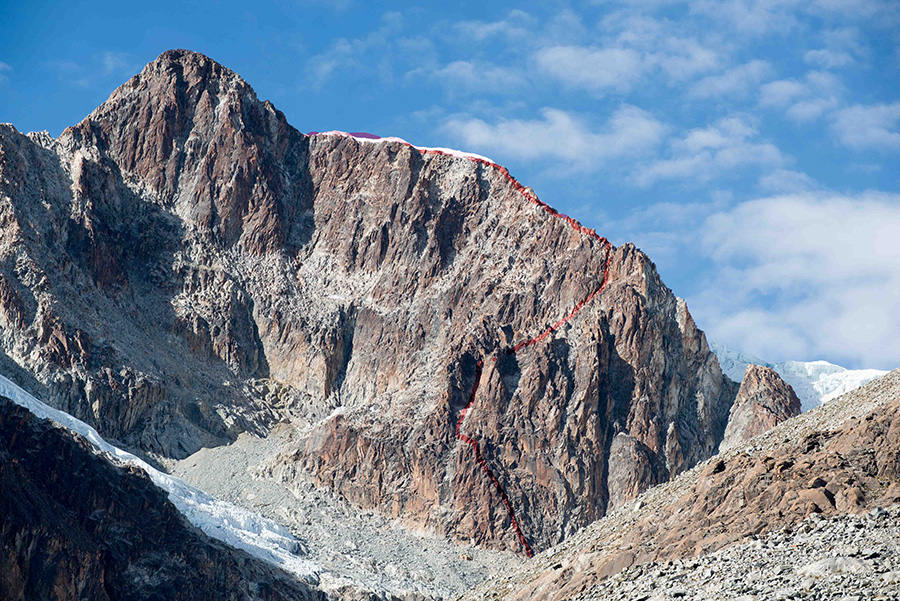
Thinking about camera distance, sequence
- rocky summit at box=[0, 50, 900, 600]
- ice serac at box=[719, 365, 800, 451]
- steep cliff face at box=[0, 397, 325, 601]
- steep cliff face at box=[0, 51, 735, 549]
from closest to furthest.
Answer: steep cliff face at box=[0, 397, 325, 601]
rocky summit at box=[0, 50, 900, 600]
steep cliff face at box=[0, 51, 735, 549]
ice serac at box=[719, 365, 800, 451]

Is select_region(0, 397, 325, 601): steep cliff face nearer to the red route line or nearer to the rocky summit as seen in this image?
the rocky summit

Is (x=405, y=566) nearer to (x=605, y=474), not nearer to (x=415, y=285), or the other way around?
(x=605, y=474)

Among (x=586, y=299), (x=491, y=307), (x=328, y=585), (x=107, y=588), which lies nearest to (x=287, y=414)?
(x=491, y=307)

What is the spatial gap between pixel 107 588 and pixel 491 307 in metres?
83.0

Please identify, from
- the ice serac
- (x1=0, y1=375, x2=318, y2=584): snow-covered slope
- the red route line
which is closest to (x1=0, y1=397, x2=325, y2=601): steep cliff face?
(x1=0, y1=375, x2=318, y2=584): snow-covered slope

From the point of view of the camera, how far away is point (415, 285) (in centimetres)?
19488

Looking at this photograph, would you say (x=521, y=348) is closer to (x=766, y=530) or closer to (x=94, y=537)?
(x=94, y=537)

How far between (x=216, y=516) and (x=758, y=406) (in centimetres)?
7135

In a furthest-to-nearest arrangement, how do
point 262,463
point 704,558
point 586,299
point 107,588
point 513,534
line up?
point 586,299
point 262,463
point 513,534
point 107,588
point 704,558

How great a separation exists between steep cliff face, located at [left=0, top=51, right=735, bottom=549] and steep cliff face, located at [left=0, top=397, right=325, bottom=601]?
41740 mm

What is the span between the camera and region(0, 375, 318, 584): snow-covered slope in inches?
5221

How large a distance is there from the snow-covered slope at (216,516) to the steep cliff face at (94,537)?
5.85m

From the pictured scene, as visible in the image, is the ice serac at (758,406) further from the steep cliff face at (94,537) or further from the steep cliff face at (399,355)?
the steep cliff face at (94,537)

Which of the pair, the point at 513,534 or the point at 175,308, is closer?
the point at 513,534
